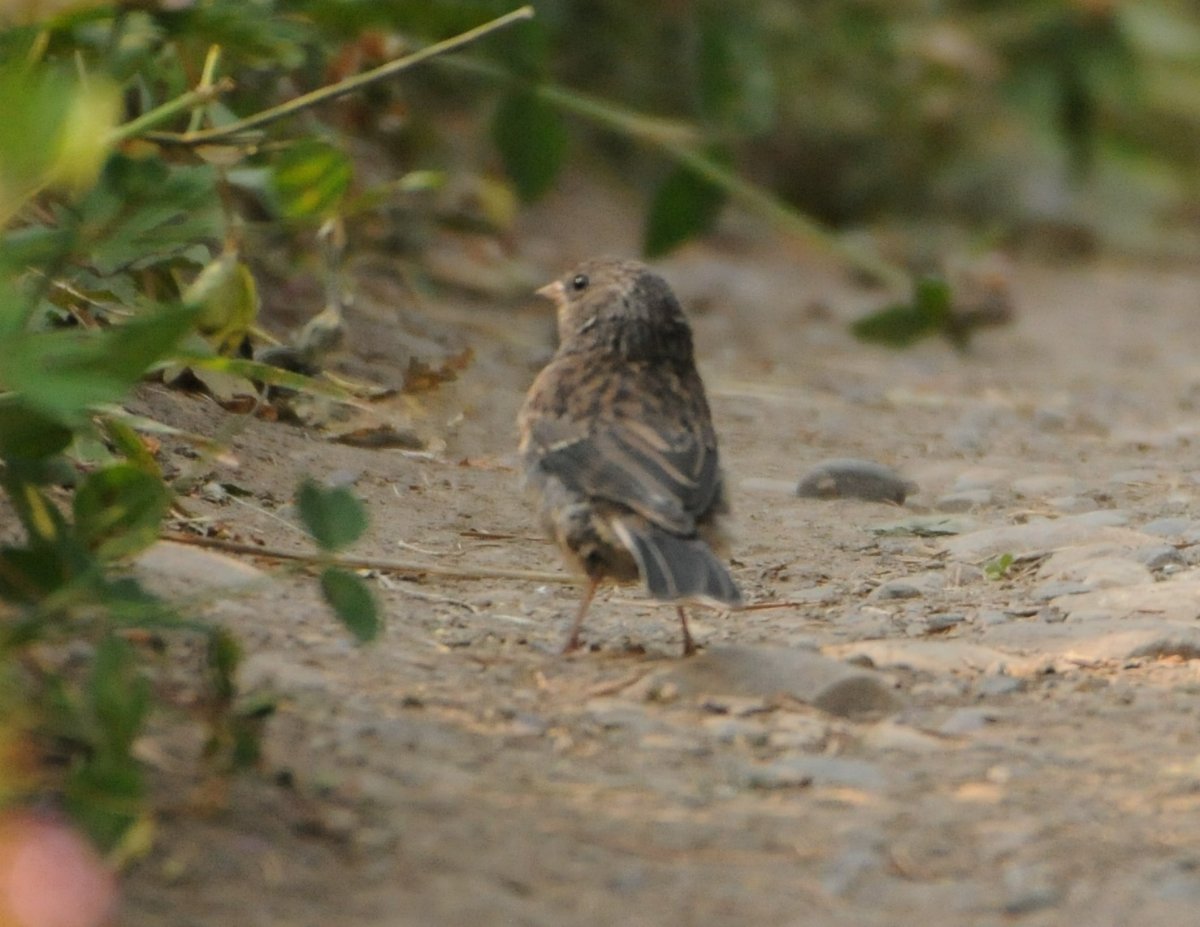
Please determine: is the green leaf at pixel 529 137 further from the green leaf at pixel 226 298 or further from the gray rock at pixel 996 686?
the gray rock at pixel 996 686

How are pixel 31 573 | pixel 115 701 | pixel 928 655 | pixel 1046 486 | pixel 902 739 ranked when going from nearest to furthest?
pixel 115 701 → pixel 31 573 → pixel 902 739 → pixel 928 655 → pixel 1046 486

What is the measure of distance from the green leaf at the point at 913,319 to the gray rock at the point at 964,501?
2.30ft

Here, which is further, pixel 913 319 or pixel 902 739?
pixel 913 319

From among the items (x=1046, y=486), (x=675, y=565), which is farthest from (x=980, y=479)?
(x=675, y=565)

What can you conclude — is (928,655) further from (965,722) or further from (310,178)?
(310,178)

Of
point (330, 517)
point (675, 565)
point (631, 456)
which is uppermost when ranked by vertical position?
point (330, 517)

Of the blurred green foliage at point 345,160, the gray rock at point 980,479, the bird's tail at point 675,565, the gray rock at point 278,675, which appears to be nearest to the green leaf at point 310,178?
the blurred green foliage at point 345,160

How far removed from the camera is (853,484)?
5984 millimetres

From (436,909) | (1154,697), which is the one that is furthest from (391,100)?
(436,909)

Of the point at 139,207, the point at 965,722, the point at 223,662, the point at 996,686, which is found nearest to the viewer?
the point at 223,662

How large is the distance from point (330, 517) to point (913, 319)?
8.20 feet

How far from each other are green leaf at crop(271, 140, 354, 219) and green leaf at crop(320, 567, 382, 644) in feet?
4.39

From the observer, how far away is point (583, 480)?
449 centimetres

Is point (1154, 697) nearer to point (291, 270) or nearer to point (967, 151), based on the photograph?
point (291, 270)
